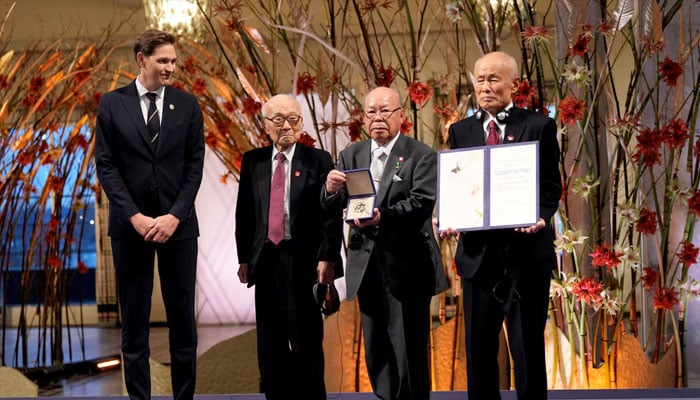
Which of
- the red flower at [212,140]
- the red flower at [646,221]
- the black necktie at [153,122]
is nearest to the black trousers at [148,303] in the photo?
the black necktie at [153,122]

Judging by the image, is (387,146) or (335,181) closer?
(335,181)

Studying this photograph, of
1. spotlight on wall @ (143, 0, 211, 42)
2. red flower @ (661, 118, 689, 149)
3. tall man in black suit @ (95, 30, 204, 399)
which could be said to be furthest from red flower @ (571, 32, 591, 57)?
spotlight on wall @ (143, 0, 211, 42)

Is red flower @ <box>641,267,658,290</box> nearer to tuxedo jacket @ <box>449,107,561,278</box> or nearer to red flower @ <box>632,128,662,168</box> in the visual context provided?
red flower @ <box>632,128,662,168</box>

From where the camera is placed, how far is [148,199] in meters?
3.15

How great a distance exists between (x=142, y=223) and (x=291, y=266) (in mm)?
555

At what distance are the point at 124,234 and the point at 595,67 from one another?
235cm

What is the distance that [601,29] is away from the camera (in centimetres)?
388

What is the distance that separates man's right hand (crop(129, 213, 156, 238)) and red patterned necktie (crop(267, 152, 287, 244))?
1.42 ft

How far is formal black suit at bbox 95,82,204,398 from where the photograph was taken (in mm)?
3146

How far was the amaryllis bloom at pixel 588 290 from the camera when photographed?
13.1 ft

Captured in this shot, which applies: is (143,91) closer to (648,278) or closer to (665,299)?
(648,278)

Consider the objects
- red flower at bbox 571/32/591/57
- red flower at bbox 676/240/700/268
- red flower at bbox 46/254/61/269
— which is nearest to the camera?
red flower at bbox 571/32/591/57

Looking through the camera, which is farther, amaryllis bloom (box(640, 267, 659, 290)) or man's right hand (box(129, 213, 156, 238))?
amaryllis bloom (box(640, 267, 659, 290))

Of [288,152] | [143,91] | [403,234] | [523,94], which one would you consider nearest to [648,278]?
[523,94]
